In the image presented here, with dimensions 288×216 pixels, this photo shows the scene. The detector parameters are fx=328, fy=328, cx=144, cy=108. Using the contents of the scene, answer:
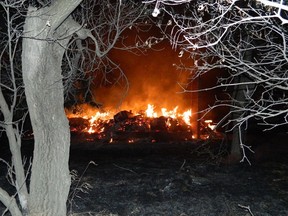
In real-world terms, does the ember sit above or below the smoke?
below

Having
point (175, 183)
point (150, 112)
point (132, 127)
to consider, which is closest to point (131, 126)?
point (132, 127)

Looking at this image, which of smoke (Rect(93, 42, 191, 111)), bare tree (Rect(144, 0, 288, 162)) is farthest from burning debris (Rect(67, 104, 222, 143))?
bare tree (Rect(144, 0, 288, 162))

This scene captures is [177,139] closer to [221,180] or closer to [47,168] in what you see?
[221,180]

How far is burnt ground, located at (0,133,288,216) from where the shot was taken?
26.7 feet

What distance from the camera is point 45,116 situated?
5.57 meters

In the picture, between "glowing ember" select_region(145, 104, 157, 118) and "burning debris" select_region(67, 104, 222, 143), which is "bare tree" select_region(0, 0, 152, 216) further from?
"glowing ember" select_region(145, 104, 157, 118)

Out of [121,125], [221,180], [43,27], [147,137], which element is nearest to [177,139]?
[147,137]

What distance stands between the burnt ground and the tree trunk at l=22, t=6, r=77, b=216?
4.85 ft

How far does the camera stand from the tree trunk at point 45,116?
5266 mm

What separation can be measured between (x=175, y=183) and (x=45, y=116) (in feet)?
18.1

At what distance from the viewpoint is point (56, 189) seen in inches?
231

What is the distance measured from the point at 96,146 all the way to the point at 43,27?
10.6 metres

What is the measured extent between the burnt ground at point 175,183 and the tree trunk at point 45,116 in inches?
58.2

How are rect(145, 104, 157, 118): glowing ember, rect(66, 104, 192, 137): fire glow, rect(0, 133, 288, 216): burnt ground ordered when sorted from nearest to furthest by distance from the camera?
rect(0, 133, 288, 216): burnt ground < rect(66, 104, 192, 137): fire glow < rect(145, 104, 157, 118): glowing ember
